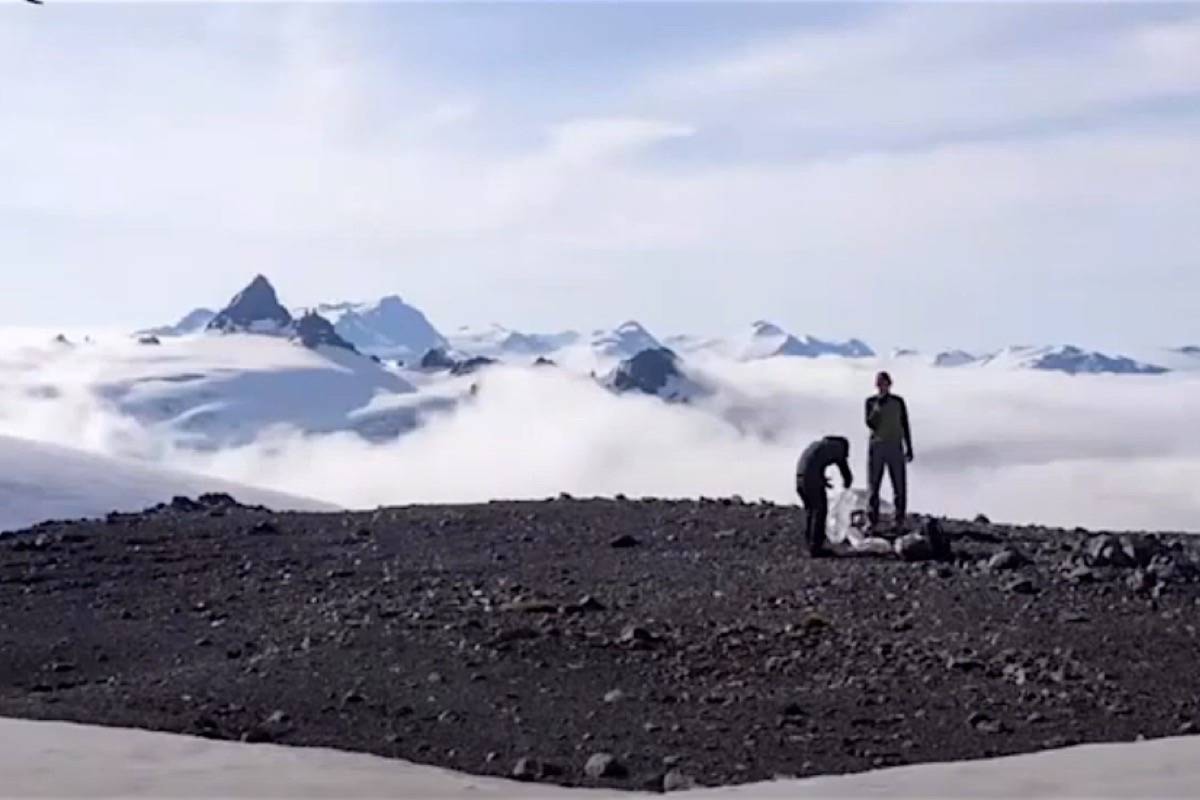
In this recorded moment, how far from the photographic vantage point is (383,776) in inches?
400

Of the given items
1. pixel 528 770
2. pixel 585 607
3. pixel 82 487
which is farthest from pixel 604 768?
pixel 82 487

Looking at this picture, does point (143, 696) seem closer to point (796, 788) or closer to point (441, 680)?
point (441, 680)

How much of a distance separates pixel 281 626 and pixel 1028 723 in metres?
6.13

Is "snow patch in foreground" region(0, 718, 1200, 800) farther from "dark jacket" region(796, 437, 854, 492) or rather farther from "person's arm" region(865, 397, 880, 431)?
"person's arm" region(865, 397, 880, 431)

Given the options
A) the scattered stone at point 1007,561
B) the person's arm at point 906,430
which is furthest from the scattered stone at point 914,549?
the person's arm at point 906,430

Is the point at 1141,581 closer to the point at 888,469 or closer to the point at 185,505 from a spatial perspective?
the point at 888,469

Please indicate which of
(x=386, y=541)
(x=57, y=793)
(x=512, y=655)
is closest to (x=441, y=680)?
(x=512, y=655)

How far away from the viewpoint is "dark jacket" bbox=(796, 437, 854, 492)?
18203 mm

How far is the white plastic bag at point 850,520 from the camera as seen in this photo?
18.5 metres

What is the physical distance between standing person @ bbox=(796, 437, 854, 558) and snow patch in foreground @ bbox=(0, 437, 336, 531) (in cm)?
2264

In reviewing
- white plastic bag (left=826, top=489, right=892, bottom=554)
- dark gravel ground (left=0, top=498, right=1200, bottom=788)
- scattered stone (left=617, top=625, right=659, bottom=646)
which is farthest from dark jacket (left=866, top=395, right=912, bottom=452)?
scattered stone (left=617, top=625, right=659, bottom=646)

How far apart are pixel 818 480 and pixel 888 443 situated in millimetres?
958

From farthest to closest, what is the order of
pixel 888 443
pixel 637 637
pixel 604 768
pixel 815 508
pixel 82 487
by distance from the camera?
pixel 82 487
pixel 888 443
pixel 815 508
pixel 637 637
pixel 604 768

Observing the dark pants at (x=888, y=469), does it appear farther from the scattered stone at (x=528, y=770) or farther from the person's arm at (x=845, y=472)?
the scattered stone at (x=528, y=770)
